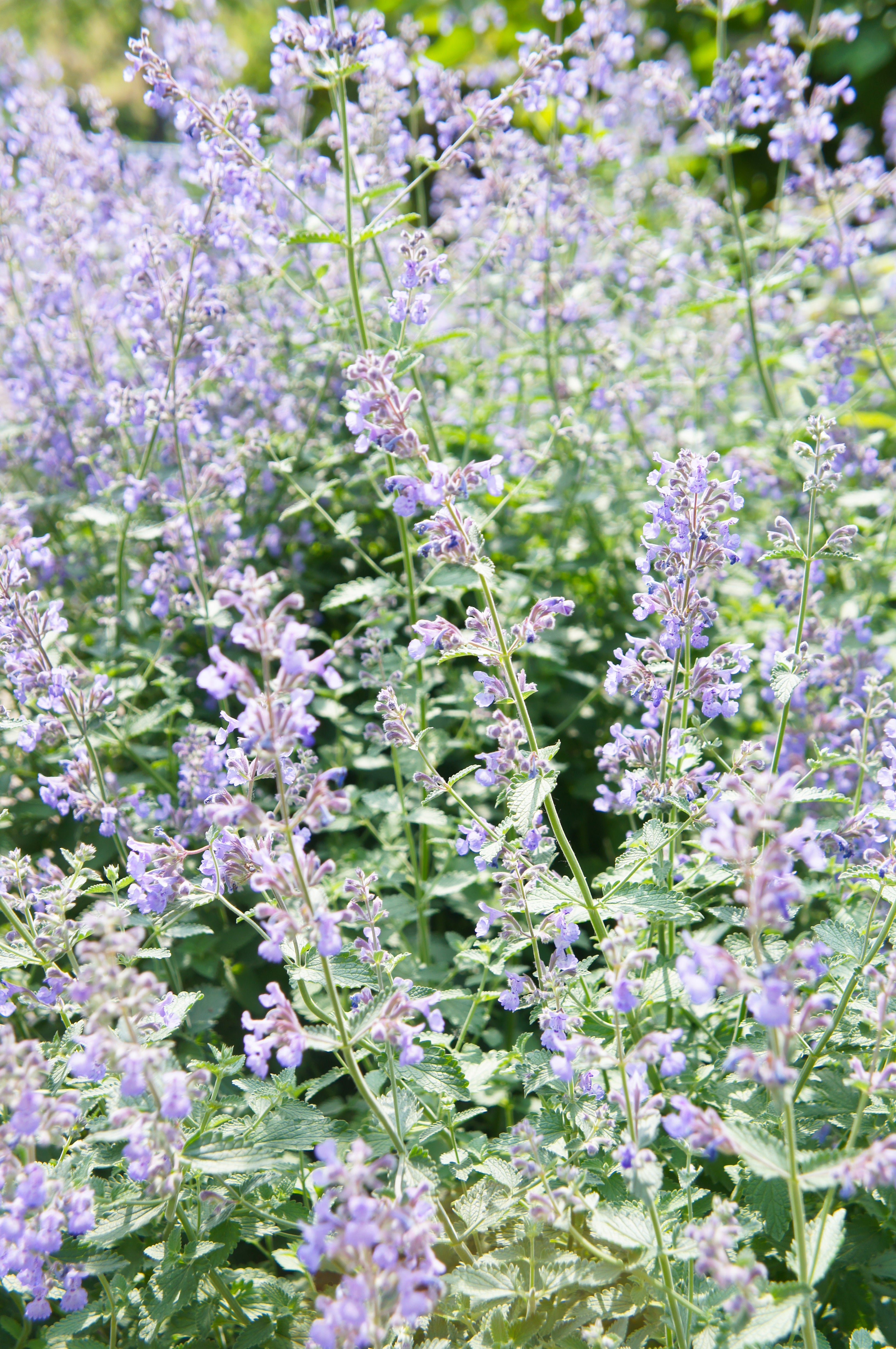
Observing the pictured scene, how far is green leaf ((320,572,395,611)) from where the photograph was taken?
11.9 feet

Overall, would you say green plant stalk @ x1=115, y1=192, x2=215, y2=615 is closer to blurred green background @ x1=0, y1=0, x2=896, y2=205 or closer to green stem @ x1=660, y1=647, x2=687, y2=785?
green stem @ x1=660, y1=647, x2=687, y2=785

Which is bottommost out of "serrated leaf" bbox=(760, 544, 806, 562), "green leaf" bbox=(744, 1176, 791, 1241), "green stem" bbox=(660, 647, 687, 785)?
"green leaf" bbox=(744, 1176, 791, 1241)

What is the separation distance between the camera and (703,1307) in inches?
84.8

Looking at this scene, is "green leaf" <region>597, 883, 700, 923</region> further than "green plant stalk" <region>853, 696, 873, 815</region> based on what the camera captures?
No

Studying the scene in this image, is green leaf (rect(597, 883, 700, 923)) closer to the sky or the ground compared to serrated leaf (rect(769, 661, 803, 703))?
closer to the ground

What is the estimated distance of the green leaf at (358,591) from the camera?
11.9 ft

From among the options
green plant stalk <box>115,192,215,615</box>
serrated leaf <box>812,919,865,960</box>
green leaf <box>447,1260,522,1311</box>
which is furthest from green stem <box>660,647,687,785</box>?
green plant stalk <box>115,192,215,615</box>

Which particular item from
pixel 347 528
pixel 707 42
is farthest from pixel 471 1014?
pixel 707 42

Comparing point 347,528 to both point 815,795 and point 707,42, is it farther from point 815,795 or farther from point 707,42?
point 707,42

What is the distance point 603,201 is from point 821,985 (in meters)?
6.65

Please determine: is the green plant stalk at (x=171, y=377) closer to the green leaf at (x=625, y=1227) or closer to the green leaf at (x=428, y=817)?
the green leaf at (x=428, y=817)

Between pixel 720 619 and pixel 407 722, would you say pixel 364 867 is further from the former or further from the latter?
pixel 720 619

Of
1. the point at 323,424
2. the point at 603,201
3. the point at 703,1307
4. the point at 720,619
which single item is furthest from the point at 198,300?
the point at 603,201

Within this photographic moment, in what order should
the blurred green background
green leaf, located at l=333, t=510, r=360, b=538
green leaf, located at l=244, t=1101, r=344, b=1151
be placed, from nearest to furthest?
green leaf, located at l=244, t=1101, r=344, b=1151 → green leaf, located at l=333, t=510, r=360, b=538 → the blurred green background
